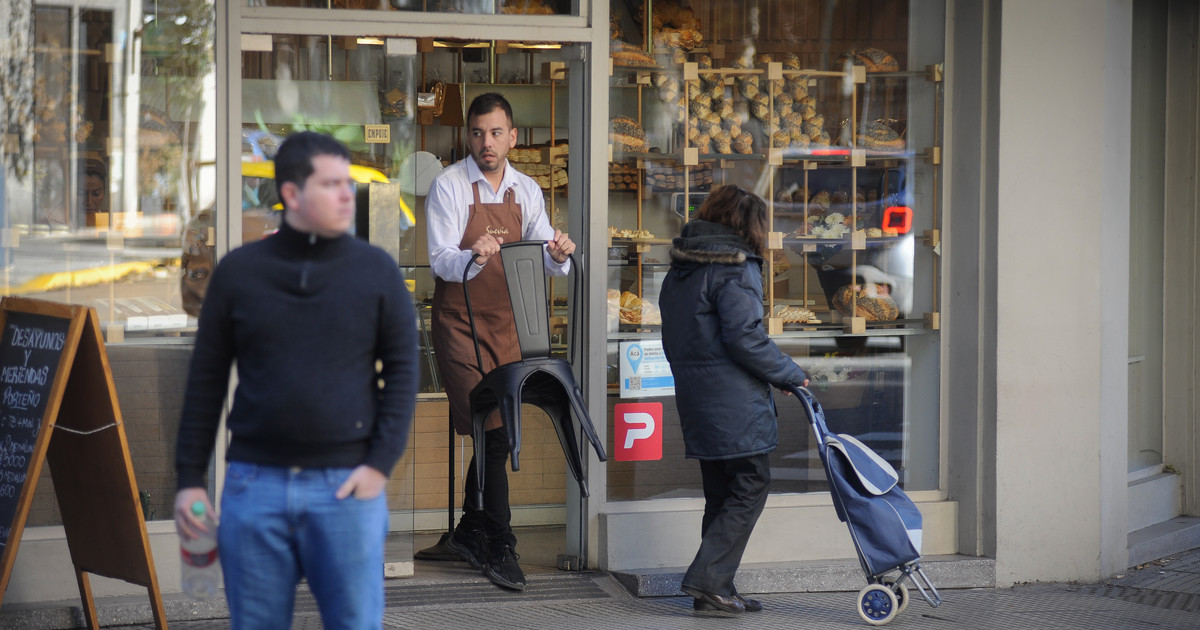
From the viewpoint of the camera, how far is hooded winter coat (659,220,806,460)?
16.0 ft

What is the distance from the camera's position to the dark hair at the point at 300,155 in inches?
110

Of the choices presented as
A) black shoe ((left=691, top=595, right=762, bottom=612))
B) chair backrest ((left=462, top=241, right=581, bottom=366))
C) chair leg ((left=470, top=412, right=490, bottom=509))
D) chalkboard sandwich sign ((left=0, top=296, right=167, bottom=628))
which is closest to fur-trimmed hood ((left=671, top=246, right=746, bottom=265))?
chair backrest ((left=462, top=241, right=581, bottom=366))

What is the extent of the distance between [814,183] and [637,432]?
154 cm

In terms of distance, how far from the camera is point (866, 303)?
6223 millimetres

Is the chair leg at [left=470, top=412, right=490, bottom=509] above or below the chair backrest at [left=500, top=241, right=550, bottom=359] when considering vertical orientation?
below

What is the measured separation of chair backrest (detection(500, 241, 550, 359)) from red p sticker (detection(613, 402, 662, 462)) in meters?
0.78

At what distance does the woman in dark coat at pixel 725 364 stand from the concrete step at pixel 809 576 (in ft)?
1.25

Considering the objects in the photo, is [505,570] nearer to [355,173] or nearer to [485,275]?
[485,275]

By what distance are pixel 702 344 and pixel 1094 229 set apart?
217 centimetres

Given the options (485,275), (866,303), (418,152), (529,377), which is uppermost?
(418,152)

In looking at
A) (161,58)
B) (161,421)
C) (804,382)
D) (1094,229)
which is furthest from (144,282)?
(1094,229)

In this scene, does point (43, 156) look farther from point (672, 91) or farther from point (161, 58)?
point (672, 91)

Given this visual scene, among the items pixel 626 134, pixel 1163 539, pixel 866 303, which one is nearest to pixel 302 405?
pixel 626 134

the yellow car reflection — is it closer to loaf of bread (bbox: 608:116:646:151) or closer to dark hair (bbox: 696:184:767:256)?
loaf of bread (bbox: 608:116:646:151)
